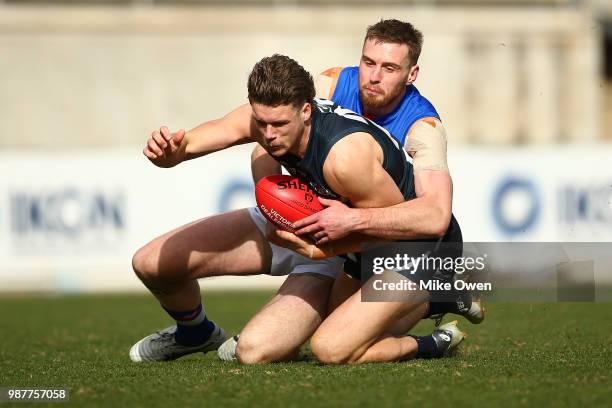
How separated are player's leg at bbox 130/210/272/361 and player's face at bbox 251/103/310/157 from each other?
977 millimetres

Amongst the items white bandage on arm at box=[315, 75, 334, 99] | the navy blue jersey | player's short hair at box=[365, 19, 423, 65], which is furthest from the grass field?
player's short hair at box=[365, 19, 423, 65]

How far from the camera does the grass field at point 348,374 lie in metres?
4.45

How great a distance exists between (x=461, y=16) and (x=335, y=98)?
10232 millimetres

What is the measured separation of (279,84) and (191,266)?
4.44 ft

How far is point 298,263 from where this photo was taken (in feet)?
20.1

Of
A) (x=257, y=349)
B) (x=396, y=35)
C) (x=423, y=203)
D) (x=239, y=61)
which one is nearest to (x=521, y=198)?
(x=239, y=61)

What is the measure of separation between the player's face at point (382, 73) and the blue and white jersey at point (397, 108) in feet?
0.27

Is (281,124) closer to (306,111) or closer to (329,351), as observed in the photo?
(306,111)

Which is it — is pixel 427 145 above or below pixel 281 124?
below

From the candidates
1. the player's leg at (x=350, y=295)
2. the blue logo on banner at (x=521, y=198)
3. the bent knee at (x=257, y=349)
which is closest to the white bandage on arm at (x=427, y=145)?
the player's leg at (x=350, y=295)

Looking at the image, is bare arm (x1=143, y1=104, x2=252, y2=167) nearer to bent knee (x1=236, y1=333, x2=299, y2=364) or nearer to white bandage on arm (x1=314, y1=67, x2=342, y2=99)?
white bandage on arm (x1=314, y1=67, x2=342, y2=99)

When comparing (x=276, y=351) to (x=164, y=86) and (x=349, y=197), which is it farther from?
(x=164, y=86)

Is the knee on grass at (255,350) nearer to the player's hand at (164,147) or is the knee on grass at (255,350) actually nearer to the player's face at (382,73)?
the player's hand at (164,147)

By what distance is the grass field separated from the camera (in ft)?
14.6
